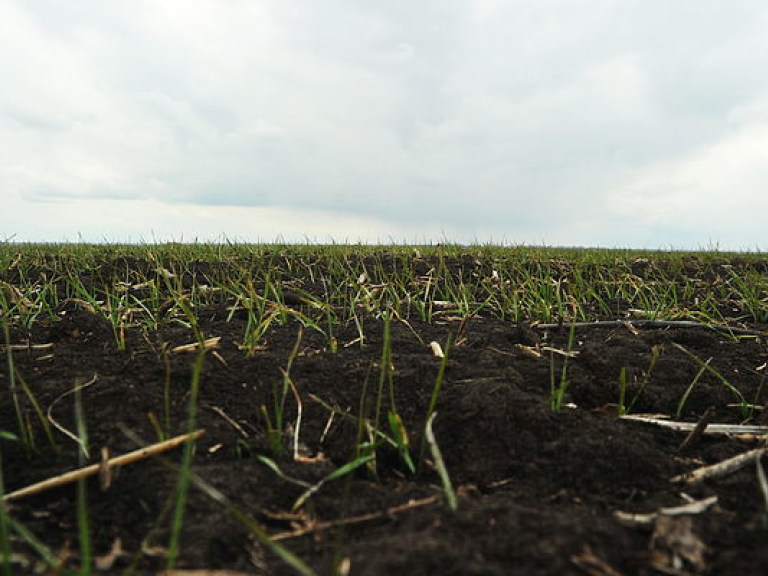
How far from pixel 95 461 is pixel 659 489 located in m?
1.42

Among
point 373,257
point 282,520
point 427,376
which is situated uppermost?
point 373,257

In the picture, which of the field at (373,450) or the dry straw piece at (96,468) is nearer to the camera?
the field at (373,450)

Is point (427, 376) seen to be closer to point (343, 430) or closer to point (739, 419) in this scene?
point (343, 430)

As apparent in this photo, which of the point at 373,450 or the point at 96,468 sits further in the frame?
the point at 373,450

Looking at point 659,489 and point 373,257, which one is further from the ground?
point 373,257

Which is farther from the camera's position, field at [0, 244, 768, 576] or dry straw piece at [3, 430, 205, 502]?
dry straw piece at [3, 430, 205, 502]

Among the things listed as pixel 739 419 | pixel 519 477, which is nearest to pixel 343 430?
pixel 519 477

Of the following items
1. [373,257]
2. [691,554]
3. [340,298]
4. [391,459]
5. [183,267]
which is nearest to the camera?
[691,554]

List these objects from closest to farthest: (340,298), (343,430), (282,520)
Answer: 1. (282,520)
2. (343,430)
3. (340,298)

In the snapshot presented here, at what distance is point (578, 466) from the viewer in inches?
62.4

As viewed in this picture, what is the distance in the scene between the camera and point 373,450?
1.59 m

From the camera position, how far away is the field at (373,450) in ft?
3.84

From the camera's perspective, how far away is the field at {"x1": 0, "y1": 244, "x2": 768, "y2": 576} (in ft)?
3.84

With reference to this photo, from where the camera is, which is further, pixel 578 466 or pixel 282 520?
pixel 578 466
